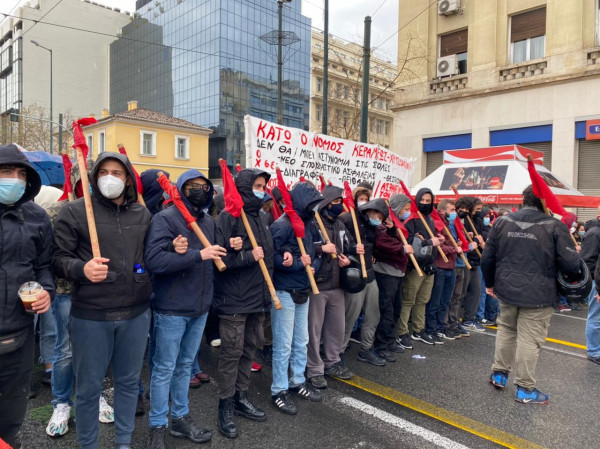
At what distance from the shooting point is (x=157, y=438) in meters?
3.16

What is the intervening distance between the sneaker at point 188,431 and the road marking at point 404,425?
52.3 inches

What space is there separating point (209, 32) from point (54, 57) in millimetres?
27861

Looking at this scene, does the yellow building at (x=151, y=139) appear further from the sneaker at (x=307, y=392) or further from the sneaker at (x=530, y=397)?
the sneaker at (x=530, y=397)

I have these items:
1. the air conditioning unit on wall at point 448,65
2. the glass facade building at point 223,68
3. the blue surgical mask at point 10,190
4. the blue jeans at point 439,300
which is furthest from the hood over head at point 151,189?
the glass facade building at point 223,68

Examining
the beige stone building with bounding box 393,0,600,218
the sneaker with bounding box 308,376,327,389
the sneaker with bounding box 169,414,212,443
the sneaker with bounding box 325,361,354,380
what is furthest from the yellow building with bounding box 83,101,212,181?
the sneaker with bounding box 169,414,212,443

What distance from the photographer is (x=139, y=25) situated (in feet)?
200

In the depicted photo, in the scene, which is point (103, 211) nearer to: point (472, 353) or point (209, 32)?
point (472, 353)

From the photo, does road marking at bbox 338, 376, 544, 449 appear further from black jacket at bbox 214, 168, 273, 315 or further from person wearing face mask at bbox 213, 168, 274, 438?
black jacket at bbox 214, 168, 273, 315

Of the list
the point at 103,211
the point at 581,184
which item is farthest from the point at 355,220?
the point at 581,184

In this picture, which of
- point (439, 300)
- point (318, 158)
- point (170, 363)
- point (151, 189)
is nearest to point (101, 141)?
point (318, 158)

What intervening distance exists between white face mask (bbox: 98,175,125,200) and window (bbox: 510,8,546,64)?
16.9 metres

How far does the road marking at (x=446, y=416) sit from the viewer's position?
3.47 metres

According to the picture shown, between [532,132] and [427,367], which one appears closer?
[427,367]

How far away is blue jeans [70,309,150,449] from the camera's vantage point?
2.80m
